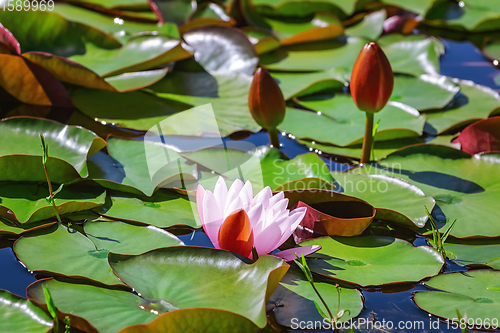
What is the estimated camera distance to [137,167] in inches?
61.1

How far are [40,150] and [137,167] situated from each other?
342 millimetres

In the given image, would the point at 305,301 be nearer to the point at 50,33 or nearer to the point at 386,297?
the point at 386,297

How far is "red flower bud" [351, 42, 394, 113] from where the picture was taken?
1.45 metres

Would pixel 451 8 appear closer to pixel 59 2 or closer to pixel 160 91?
pixel 160 91

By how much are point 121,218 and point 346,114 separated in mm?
1146

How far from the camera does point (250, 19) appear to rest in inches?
112

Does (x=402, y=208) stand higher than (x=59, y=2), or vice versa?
(x=59, y=2)

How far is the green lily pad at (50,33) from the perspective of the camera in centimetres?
207

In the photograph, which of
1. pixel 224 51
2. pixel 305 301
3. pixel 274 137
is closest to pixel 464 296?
pixel 305 301

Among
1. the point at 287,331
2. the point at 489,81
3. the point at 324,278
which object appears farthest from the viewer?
the point at 489,81

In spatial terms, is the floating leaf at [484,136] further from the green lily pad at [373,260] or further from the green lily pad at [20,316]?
the green lily pad at [20,316]

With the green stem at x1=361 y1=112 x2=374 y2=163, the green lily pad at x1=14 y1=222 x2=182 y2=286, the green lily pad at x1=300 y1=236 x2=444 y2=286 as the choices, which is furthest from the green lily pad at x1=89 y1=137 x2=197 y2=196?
the green stem at x1=361 y1=112 x2=374 y2=163

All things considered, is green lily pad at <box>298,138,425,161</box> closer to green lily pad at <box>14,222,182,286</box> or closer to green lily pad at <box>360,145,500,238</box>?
green lily pad at <box>360,145,500,238</box>

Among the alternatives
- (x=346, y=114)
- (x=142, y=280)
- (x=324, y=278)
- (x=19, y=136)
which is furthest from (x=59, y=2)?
(x=324, y=278)
